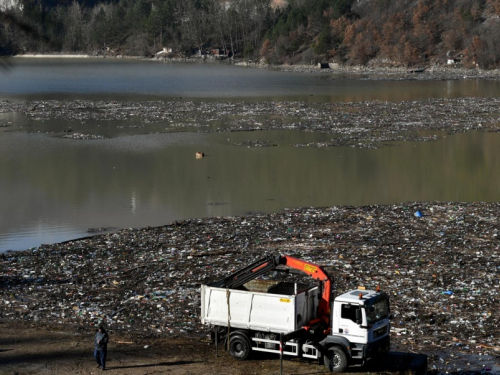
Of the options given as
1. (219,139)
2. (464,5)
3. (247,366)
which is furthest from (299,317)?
(464,5)

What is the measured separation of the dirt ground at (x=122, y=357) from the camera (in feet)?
34.1

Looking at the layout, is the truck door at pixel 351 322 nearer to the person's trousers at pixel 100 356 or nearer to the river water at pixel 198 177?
the person's trousers at pixel 100 356

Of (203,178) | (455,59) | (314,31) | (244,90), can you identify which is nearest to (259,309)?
(203,178)

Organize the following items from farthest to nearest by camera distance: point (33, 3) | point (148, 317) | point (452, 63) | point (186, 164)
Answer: point (452, 63)
point (186, 164)
point (148, 317)
point (33, 3)

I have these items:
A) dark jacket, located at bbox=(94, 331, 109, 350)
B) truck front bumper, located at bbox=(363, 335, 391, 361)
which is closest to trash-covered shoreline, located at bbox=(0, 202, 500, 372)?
truck front bumper, located at bbox=(363, 335, 391, 361)

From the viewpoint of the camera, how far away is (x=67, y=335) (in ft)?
39.4

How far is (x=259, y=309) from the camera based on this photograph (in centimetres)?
1034

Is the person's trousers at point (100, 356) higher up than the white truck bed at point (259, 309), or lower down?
lower down

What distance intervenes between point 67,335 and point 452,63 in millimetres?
99842

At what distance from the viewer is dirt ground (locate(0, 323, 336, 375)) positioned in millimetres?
10406

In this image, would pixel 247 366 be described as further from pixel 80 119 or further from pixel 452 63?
pixel 452 63

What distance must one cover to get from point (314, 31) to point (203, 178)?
113308 mm

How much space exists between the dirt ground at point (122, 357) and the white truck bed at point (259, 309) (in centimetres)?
58

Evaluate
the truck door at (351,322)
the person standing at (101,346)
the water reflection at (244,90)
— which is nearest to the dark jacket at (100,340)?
the person standing at (101,346)
